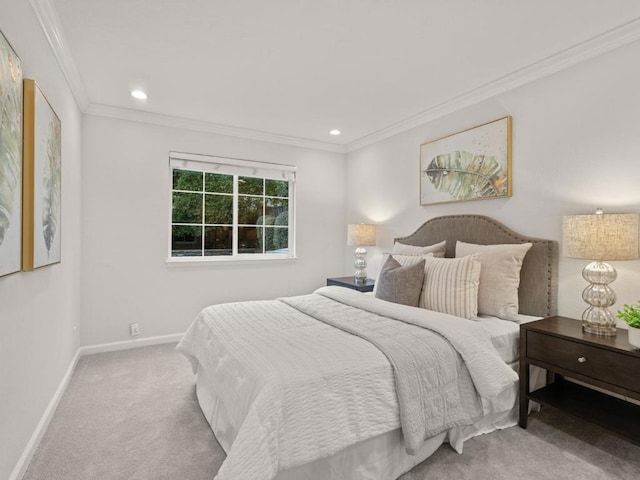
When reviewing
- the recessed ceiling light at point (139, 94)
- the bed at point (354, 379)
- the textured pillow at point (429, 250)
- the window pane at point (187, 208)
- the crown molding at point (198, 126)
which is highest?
the recessed ceiling light at point (139, 94)

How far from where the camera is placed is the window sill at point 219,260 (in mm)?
3848

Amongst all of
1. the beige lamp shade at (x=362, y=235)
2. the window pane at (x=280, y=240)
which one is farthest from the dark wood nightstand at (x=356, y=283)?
the window pane at (x=280, y=240)

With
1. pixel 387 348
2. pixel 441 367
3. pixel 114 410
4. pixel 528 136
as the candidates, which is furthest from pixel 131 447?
pixel 528 136

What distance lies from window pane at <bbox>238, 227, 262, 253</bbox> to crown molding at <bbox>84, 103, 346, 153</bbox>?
3.67 ft

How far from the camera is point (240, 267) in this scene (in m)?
4.23

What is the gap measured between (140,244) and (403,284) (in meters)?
2.74

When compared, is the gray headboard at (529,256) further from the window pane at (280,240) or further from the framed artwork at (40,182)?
the framed artwork at (40,182)

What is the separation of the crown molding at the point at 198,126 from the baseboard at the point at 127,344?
2.29m

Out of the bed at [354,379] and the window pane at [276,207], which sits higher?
the window pane at [276,207]

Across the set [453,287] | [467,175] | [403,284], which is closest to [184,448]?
[403,284]

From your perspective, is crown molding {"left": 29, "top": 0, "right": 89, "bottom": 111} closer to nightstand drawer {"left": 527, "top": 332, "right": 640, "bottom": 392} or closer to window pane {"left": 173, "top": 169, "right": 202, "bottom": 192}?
window pane {"left": 173, "top": 169, "right": 202, "bottom": 192}

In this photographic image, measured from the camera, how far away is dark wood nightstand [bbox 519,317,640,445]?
1.75 meters

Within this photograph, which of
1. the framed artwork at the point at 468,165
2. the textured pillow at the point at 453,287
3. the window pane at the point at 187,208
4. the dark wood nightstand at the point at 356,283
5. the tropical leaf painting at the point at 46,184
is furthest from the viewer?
the window pane at the point at 187,208

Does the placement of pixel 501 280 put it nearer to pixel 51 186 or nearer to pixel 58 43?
pixel 51 186
